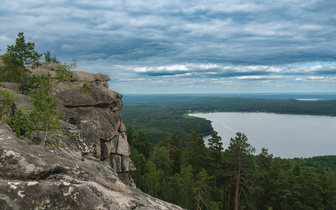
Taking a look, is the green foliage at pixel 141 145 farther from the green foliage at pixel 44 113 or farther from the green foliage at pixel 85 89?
the green foliage at pixel 44 113

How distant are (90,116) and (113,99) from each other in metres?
5.51

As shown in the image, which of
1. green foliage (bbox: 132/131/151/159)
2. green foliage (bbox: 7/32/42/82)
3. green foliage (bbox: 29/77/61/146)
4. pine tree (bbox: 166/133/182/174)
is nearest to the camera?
green foliage (bbox: 29/77/61/146)

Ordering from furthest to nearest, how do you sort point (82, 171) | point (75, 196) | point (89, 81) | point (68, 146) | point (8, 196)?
1. point (89, 81)
2. point (68, 146)
3. point (82, 171)
4. point (75, 196)
5. point (8, 196)

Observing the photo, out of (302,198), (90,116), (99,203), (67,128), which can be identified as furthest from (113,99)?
(302,198)

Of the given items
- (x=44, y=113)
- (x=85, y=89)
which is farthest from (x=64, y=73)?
(x=44, y=113)

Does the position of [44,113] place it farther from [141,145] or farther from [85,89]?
[141,145]

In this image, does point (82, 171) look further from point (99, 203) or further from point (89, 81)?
point (89, 81)

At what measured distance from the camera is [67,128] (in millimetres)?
13961

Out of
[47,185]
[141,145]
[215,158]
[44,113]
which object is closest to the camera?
[47,185]

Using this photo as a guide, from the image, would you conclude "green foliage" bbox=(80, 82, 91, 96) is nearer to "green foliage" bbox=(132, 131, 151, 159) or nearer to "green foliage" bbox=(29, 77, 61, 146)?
"green foliage" bbox=(29, 77, 61, 146)

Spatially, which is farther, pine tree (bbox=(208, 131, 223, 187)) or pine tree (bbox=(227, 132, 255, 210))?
pine tree (bbox=(208, 131, 223, 187))

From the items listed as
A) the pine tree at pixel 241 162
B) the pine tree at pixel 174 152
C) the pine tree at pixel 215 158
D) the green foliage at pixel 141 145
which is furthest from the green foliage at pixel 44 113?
the green foliage at pixel 141 145

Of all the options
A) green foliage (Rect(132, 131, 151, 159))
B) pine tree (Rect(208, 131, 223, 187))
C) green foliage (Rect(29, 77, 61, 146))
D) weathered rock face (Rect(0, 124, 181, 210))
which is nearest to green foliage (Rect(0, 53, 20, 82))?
green foliage (Rect(29, 77, 61, 146))

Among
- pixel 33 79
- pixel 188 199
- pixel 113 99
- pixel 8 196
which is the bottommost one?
pixel 188 199
